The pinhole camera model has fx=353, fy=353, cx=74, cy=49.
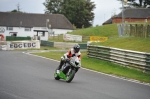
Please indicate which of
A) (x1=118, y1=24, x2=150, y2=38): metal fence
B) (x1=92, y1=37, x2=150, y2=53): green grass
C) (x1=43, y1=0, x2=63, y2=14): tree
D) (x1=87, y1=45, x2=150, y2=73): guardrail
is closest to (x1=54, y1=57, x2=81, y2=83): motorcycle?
(x1=87, y1=45, x2=150, y2=73): guardrail

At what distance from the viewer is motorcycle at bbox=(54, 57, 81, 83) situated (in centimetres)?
1384

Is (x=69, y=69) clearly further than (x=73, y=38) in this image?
No

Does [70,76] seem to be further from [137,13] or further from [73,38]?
[137,13]

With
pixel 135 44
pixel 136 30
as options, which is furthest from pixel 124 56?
pixel 136 30

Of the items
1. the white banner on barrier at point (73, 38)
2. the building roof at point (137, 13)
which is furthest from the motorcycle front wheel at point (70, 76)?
the building roof at point (137, 13)

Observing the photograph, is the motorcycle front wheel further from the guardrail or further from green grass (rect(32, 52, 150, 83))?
the guardrail

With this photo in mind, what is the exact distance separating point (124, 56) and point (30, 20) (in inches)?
3118

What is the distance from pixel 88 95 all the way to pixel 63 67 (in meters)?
4.18

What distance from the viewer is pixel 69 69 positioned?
14391mm

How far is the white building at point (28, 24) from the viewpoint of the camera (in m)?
96.4

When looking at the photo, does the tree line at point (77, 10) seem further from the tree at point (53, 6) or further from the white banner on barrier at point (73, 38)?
the white banner on barrier at point (73, 38)

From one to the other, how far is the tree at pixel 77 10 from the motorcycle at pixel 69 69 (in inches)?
3786

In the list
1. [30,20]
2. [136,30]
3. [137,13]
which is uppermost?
[137,13]

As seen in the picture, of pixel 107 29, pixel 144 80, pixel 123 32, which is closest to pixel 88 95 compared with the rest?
pixel 144 80
